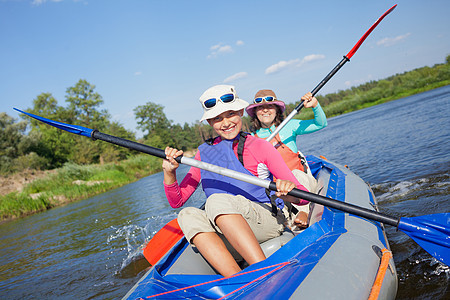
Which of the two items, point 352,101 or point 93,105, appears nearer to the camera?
point 93,105

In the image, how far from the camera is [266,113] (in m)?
3.63

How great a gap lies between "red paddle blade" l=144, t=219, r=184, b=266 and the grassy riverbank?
36.9ft

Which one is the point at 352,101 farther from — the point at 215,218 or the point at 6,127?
the point at 215,218

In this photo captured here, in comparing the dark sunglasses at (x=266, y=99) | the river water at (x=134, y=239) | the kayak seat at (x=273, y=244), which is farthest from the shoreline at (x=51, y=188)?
the kayak seat at (x=273, y=244)

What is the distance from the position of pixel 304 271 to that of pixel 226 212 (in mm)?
524

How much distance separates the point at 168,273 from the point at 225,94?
4.00ft

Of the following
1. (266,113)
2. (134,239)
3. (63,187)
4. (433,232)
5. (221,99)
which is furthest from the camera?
(63,187)

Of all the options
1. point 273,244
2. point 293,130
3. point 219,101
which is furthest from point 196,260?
point 293,130

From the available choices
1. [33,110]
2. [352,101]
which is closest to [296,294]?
[33,110]

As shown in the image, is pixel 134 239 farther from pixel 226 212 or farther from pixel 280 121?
pixel 226 212

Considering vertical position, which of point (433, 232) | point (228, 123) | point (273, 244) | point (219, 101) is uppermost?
point (219, 101)

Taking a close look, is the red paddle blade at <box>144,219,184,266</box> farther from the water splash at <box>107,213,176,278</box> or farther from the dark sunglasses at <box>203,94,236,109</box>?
the water splash at <box>107,213,176,278</box>

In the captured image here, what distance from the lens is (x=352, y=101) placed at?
43406 mm

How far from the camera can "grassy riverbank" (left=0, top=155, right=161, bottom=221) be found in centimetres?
1156
